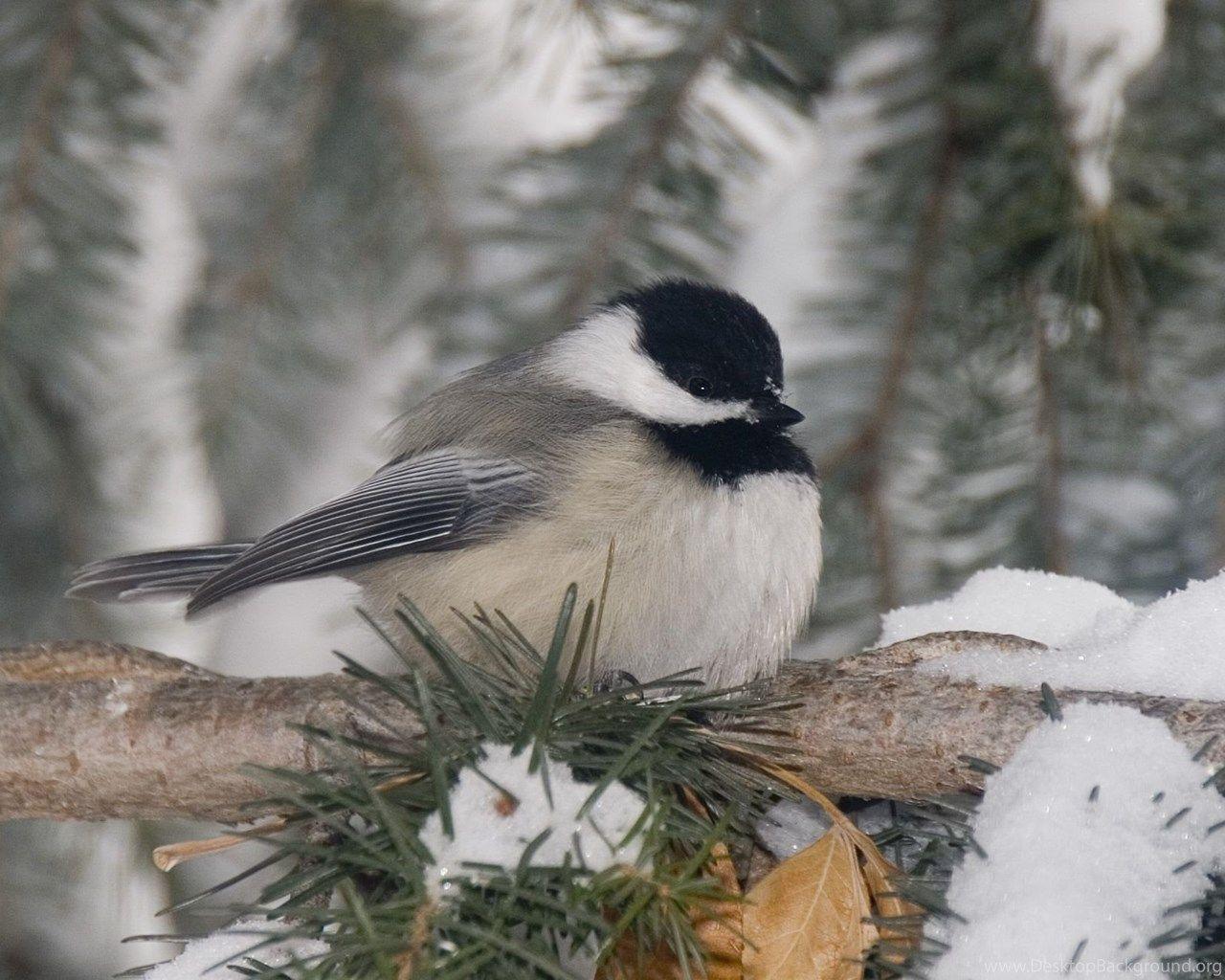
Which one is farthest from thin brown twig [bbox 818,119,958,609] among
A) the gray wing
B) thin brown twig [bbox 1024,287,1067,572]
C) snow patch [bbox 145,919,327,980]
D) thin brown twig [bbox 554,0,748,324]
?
snow patch [bbox 145,919,327,980]

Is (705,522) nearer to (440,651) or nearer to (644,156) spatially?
(644,156)

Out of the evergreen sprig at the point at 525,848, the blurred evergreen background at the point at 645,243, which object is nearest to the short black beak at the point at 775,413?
the blurred evergreen background at the point at 645,243

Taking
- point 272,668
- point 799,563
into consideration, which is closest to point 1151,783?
point 799,563

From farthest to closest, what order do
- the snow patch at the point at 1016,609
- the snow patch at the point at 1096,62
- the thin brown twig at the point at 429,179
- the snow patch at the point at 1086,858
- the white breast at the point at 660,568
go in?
the thin brown twig at the point at 429,179 → the snow patch at the point at 1096,62 → the white breast at the point at 660,568 → the snow patch at the point at 1016,609 → the snow patch at the point at 1086,858

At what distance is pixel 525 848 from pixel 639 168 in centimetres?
121

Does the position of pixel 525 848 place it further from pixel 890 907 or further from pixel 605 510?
pixel 605 510

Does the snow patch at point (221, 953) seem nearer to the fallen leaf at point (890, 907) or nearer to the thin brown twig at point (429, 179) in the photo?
the fallen leaf at point (890, 907)

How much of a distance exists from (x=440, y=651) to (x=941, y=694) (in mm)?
412

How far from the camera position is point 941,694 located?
102 cm

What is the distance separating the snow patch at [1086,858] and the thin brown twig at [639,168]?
3.75ft

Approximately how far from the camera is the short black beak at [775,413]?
5.40 ft

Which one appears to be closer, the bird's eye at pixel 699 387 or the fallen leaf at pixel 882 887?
the fallen leaf at pixel 882 887

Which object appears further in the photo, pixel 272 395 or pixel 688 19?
pixel 272 395

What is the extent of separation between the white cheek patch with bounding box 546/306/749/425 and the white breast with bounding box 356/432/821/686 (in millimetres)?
122
